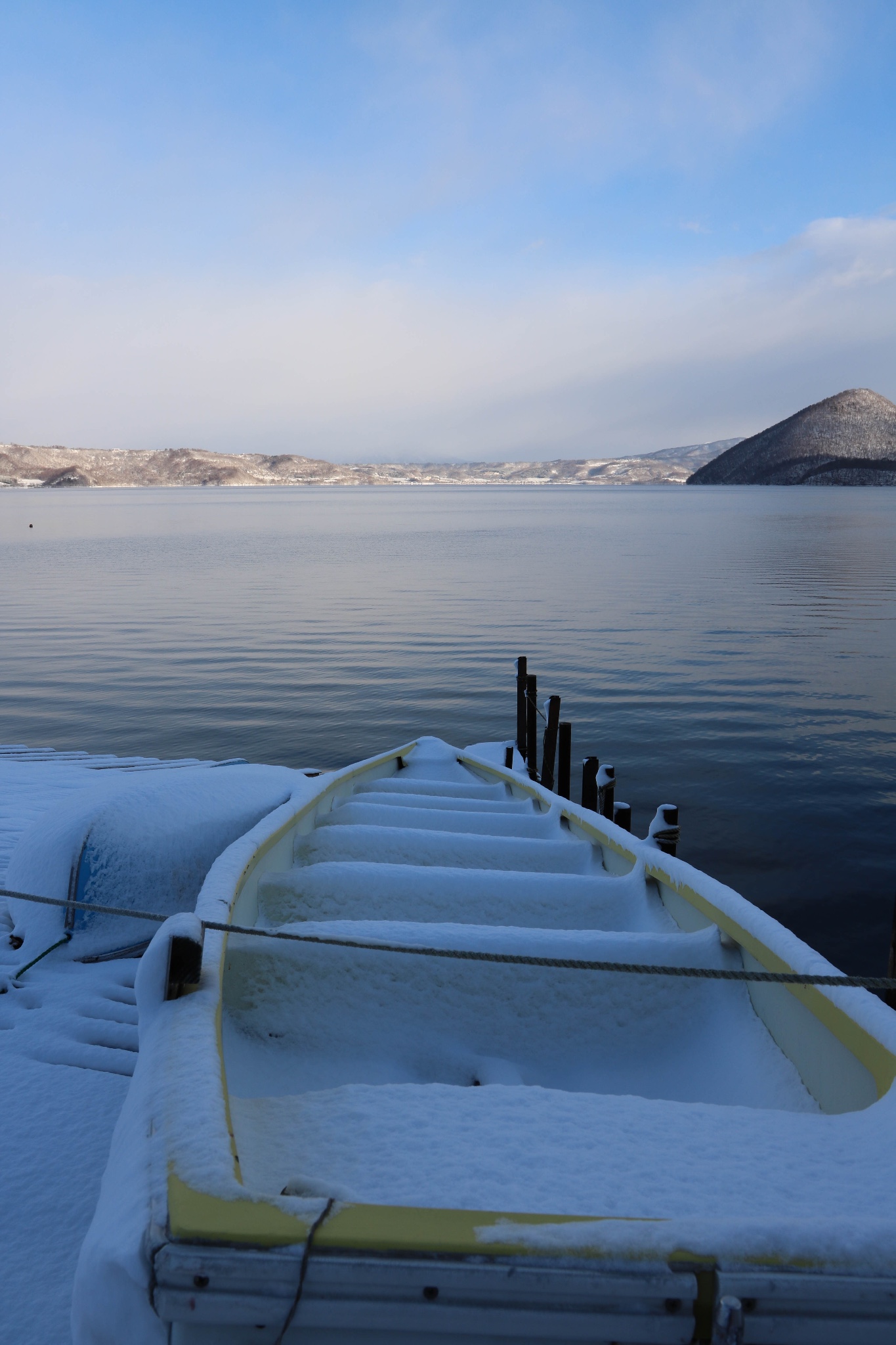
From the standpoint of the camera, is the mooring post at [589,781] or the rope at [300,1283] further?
the mooring post at [589,781]

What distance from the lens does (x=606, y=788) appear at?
9.80m

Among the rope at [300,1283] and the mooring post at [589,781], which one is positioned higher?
the rope at [300,1283]

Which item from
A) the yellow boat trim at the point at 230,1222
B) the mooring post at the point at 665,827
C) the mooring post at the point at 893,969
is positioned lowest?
the mooring post at the point at 893,969

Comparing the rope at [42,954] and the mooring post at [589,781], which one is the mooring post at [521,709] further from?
the rope at [42,954]

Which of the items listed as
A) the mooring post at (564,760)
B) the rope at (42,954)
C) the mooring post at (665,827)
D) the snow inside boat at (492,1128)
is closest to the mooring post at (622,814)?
the mooring post at (665,827)

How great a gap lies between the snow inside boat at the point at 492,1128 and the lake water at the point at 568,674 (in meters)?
5.75

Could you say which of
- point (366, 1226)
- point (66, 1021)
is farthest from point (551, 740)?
point (366, 1226)

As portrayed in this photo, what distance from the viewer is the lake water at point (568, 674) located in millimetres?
11312

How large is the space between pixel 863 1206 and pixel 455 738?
13822 millimetres

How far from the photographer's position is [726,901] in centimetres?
412

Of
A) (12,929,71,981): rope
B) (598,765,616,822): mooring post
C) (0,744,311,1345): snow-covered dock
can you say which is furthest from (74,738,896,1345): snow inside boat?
(598,765,616,822): mooring post

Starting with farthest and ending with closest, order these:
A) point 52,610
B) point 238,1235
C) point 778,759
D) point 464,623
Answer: point 52,610, point 464,623, point 778,759, point 238,1235

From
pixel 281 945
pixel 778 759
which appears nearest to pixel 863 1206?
pixel 281 945

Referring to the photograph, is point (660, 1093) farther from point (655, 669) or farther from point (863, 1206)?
point (655, 669)
